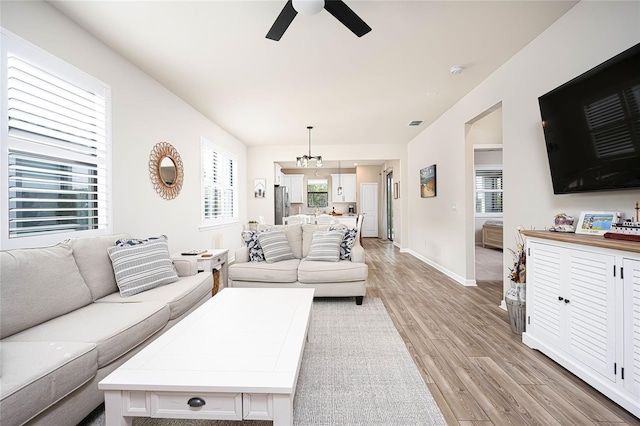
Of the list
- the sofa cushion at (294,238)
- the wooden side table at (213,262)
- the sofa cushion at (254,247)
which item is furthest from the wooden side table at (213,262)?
the sofa cushion at (294,238)

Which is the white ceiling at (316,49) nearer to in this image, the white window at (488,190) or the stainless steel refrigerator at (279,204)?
the stainless steel refrigerator at (279,204)

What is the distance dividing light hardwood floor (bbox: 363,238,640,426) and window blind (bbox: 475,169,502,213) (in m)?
5.09

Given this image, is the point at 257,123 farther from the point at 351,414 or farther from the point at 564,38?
the point at 351,414

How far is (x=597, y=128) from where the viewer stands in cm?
177

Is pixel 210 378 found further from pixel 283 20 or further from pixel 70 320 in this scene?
pixel 283 20

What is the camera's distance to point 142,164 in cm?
301

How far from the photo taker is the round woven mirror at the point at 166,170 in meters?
3.22

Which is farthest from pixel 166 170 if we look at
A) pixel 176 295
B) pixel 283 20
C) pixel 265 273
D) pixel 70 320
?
pixel 283 20

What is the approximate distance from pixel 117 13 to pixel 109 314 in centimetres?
229

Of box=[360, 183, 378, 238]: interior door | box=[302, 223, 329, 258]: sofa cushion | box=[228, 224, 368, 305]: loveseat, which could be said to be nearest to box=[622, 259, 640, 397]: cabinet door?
box=[228, 224, 368, 305]: loveseat

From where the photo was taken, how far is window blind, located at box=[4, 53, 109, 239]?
72.1 inches

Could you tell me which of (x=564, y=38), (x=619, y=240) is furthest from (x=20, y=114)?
(x=564, y=38)

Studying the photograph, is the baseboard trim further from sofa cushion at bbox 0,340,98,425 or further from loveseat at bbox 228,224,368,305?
sofa cushion at bbox 0,340,98,425

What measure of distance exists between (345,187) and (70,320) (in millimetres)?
8474
